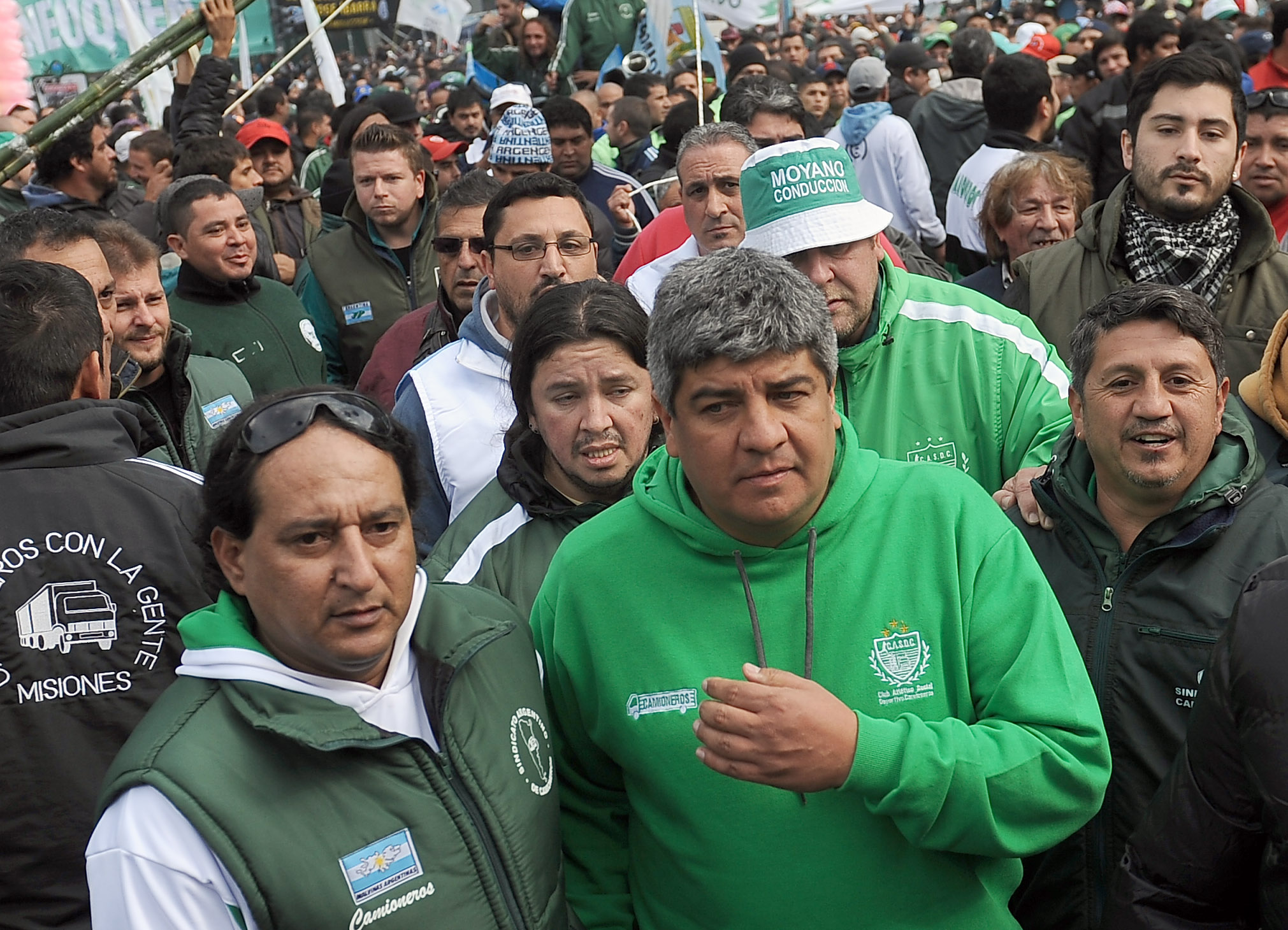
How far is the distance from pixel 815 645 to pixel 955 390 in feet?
4.85

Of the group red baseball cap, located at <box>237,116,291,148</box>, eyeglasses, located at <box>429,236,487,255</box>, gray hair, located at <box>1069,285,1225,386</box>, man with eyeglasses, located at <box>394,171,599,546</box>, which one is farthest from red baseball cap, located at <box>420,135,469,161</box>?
gray hair, located at <box>1069,285,1225,386</box>

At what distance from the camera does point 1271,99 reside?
5023 mm

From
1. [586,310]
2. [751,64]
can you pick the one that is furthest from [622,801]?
[751,64]

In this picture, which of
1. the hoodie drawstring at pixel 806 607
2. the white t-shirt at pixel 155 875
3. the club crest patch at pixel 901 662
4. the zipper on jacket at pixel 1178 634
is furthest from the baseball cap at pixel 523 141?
the white t-shirt at pixel 155 875

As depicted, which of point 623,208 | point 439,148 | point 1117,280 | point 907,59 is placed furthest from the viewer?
point 907,59

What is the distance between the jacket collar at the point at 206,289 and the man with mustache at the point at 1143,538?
3.89 metres

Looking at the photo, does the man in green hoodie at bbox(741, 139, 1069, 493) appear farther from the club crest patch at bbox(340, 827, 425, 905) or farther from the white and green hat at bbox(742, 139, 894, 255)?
the club crest patch at bbox(340, 827, 425, 905)

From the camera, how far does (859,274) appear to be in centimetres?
357

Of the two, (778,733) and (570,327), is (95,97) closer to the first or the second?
(570,327)

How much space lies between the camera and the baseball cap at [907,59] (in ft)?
36.2

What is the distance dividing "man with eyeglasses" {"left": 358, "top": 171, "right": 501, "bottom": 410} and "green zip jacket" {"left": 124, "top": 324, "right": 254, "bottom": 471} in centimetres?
64

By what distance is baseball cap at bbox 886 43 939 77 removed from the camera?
36.2ft

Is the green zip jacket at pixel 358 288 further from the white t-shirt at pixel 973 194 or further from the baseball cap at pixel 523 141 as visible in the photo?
the white t-shirt at pixel 973 194

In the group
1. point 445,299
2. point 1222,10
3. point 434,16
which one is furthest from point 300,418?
point 434,16
